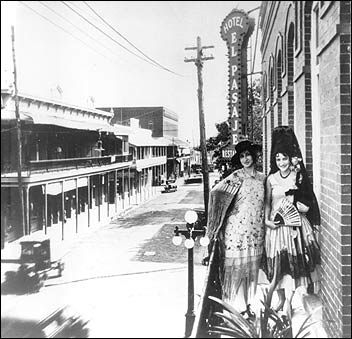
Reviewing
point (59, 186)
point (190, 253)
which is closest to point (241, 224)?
point (190, 253)

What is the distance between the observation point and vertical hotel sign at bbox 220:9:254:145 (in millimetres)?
4957

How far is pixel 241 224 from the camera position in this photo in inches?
187

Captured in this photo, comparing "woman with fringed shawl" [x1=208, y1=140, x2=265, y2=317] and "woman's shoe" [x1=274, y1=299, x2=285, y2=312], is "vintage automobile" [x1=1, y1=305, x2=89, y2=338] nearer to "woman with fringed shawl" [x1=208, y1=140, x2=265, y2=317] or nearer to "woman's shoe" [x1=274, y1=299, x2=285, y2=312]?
"woman with fringed shawl" [x1=208, y1=140, x2=265, y2=317]

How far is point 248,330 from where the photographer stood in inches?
163

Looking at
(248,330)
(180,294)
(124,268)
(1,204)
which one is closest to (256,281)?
(248,330)

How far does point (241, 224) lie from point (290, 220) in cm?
62

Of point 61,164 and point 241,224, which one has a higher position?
point 61,164

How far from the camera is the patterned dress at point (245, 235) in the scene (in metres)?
4.67

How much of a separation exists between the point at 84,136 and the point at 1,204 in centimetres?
431

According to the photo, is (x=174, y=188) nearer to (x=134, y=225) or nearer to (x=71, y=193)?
(x=134, y=225)

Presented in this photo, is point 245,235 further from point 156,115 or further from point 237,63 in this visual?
point 156,115

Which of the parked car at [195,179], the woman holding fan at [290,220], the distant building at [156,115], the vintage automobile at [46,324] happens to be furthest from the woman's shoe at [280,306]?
the distant building at [156,115]

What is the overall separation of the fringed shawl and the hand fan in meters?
0.56

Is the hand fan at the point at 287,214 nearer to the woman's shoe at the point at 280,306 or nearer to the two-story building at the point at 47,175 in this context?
the woman's shoe at the point at 280,306
